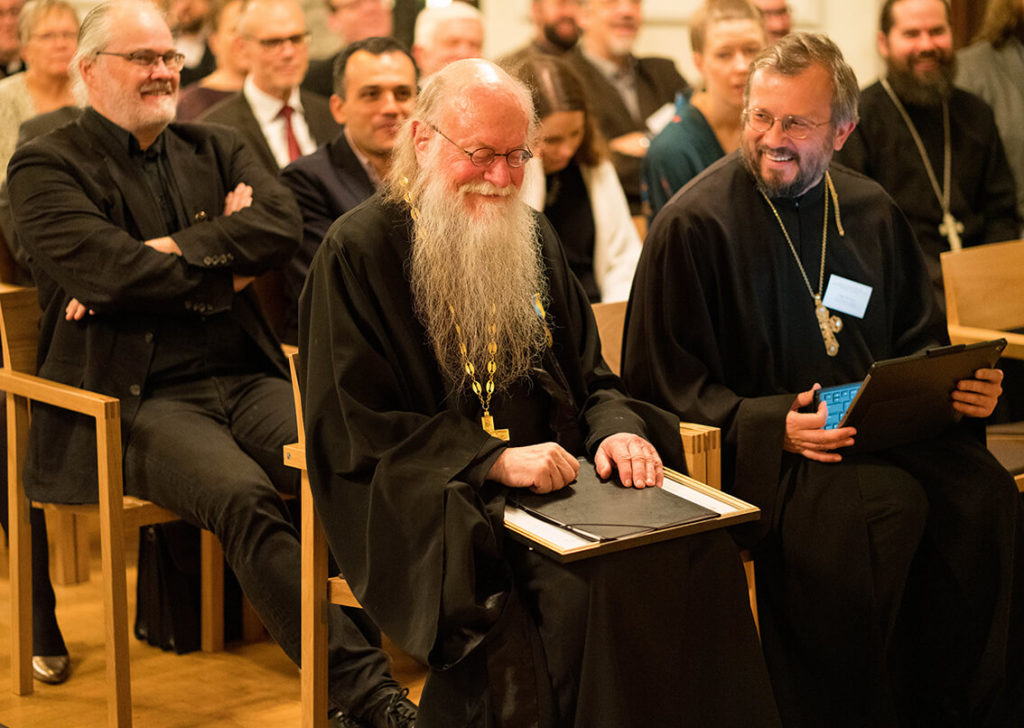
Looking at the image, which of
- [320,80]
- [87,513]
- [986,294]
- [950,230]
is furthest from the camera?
[320,80]

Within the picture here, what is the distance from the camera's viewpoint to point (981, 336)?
373 cm

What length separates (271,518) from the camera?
10.1 ft

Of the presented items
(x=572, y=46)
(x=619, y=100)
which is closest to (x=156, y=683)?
(x=619, y=100)

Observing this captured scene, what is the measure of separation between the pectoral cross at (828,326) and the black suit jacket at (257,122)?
2.10 m

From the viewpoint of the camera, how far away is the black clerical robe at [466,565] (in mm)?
2418

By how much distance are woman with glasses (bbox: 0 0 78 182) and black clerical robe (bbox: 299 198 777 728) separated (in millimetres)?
2394

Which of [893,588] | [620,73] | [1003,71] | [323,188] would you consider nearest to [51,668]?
[323,188]

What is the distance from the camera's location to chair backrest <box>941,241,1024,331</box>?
385cm

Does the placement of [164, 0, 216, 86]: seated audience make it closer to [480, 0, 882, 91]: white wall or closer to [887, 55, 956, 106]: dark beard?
[480, 0, 882, 91]: white wall

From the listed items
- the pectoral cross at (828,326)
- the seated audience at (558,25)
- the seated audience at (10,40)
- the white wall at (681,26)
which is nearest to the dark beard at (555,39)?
the seated audience at (558,25)

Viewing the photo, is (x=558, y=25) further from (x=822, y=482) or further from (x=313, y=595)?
(x=313, y=595)

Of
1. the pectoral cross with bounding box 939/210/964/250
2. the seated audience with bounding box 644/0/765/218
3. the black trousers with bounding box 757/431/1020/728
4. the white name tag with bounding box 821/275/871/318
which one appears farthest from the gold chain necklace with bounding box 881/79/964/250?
the black trousers with bounding box 757/431/1020/728

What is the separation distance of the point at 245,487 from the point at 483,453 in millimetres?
807

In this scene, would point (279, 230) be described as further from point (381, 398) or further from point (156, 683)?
point (156, 683)
